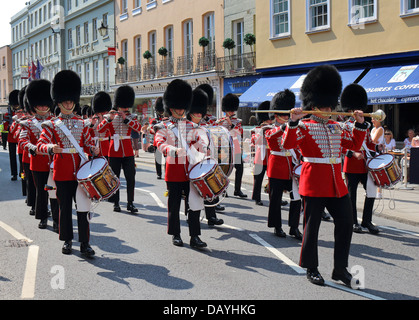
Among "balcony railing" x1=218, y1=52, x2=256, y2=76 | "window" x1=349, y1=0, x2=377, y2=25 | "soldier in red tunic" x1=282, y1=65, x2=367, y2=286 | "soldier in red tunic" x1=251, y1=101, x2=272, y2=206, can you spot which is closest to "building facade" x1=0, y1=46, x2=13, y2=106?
"balcony railing" x1=218, y1=52, x2=256, y2=76

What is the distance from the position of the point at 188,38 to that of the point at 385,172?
69.3ft

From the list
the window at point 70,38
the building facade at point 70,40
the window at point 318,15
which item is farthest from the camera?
the window at point 70,38

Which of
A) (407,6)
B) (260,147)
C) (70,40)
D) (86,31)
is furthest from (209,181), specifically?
(70,40)

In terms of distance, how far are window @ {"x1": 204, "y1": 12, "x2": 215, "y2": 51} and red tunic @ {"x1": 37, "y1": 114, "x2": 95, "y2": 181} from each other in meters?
19.3

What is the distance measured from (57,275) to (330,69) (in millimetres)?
3579

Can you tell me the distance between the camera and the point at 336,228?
5562 millimetres

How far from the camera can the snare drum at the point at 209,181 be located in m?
6.64

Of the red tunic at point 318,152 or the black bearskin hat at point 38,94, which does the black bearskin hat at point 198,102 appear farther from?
the red tunic at point 318,152

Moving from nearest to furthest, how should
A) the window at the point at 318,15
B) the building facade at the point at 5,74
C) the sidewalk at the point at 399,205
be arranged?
1. the sidewalk at the point at 399,205
2. the window at the point at 318,15
3. the building facade at the point at 5,74

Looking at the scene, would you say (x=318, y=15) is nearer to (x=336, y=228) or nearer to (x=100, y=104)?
(x=100, y=104)

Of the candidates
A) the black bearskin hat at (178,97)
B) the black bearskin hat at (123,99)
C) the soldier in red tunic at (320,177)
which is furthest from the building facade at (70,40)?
the soldier in red tunic at (320,177)

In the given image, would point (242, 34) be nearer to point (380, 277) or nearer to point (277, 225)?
point (277, 225)

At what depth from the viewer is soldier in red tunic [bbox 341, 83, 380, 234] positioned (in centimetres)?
785

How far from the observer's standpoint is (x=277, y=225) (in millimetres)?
7699
